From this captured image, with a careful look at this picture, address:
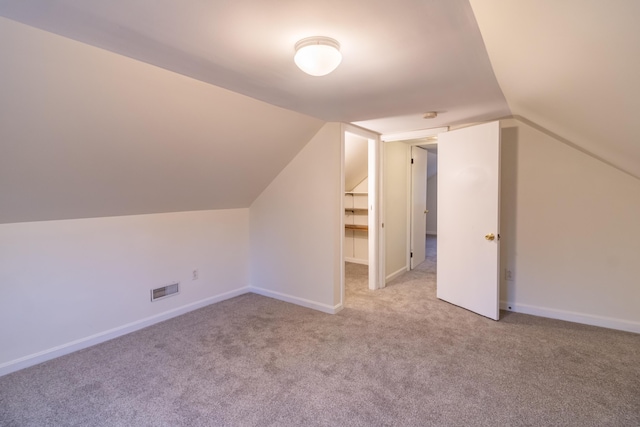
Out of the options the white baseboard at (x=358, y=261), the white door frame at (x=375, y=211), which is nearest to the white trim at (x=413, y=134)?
the white door frame at (x=375, y=211)

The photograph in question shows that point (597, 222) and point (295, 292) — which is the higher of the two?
point (597, 222)

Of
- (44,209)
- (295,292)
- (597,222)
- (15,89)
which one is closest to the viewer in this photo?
(15,89)

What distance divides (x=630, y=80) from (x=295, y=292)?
10.5 feet

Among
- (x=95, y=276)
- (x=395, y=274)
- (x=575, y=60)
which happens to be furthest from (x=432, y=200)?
(x=95, y=276)

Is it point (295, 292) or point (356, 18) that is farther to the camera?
point (295, 292)

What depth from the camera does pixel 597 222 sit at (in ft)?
9.53

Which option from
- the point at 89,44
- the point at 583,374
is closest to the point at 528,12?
the point at 89,44

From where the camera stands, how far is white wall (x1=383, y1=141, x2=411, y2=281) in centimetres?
429

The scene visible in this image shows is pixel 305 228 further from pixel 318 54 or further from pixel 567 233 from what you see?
pixel 567 233

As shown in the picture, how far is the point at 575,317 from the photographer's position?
302 centimetres

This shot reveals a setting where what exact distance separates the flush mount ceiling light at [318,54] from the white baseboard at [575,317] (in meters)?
3.20

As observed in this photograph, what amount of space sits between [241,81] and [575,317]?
3.76 meters

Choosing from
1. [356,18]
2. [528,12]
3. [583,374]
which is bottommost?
[583,374]

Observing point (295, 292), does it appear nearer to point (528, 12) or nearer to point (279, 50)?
point (279, 50)
